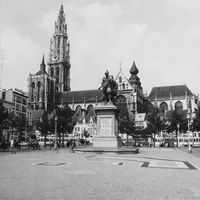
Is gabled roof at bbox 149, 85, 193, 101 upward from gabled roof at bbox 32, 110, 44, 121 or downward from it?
upward

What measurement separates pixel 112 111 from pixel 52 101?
110444 mm

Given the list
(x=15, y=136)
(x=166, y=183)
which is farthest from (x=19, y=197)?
(x=15, y=136)

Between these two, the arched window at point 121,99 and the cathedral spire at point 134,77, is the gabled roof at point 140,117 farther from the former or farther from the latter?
the cathedral spire at point 134,77

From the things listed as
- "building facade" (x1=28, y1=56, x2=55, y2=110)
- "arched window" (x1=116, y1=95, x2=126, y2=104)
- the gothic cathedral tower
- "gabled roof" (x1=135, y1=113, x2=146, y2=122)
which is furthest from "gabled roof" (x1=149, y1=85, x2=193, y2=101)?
"building facade" (x1=28, y1=56, x2=55, y2=110)

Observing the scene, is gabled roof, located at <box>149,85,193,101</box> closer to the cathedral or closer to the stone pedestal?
the cathedral

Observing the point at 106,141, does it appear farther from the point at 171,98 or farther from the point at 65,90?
the point at 65,90

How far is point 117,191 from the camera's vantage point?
7473mm

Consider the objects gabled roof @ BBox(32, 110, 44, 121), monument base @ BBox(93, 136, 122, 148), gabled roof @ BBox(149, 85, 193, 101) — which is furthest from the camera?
gabled roof @ BBox(149, 85, 193, 101)

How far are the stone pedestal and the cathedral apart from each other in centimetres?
7114

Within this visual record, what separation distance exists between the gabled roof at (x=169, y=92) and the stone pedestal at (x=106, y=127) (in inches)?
3911

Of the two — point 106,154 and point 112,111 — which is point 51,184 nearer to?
point 106,154

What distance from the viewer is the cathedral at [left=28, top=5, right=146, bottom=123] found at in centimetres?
11219

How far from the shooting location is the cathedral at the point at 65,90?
112 m

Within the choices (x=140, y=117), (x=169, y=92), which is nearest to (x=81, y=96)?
(x=140, y=117)
